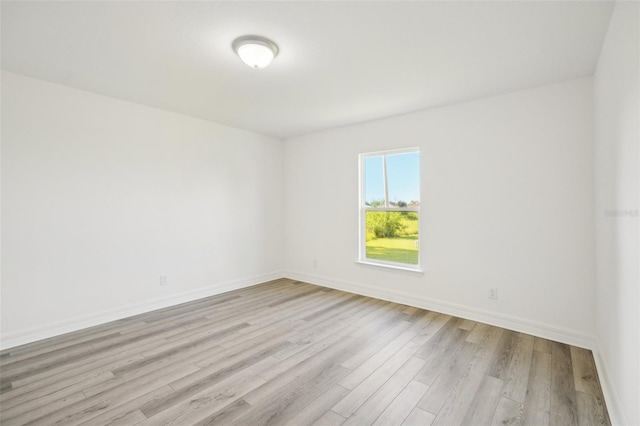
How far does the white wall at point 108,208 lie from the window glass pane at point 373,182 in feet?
6.48

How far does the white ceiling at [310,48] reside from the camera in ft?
6.15

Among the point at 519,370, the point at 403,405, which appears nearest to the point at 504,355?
the point at 519,370

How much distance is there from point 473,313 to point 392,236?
1.44 meters

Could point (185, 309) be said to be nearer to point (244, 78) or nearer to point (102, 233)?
point (102, 233)

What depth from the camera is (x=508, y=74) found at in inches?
107

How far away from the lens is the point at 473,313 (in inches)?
133

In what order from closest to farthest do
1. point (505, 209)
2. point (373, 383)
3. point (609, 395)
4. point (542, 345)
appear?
1. point (609, 395)
2. point (373, 383)
3. point (542, 345)
4. point (505, 209)

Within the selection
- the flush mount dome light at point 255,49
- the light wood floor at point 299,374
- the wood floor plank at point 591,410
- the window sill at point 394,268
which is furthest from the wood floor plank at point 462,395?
the flush mount dome light at point 255,49

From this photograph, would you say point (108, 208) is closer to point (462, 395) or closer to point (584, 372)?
point (462, 395)

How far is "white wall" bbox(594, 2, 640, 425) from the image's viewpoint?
1.46m

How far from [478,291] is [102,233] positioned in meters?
4.36

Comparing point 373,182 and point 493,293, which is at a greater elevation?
point 373,182

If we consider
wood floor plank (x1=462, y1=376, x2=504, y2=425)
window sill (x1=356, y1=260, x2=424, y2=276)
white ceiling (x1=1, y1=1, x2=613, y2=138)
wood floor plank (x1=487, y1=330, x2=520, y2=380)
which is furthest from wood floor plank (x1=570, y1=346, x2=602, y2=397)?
white ceiling (x1=1, y1=1, x2=613, y2=138)

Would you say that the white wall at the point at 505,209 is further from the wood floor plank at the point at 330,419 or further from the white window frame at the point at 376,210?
the wood floor plank at the point at 330,419
